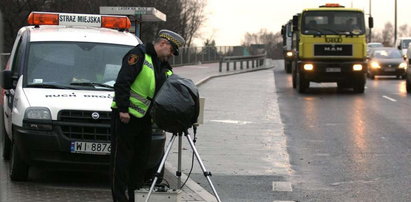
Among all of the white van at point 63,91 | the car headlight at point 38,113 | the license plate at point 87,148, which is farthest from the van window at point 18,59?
the license plate at point 87,148

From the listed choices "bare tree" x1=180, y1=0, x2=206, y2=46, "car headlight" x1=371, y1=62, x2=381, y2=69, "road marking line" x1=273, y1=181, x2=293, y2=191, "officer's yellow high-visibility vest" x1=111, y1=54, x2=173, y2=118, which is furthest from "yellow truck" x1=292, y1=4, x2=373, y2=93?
"bare tree" x1=180, y1=0, x2=206, y2=46

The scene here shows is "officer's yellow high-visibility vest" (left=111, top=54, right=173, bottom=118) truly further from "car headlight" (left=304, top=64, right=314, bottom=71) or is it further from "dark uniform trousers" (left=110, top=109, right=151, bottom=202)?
"car headlight" (left=304, top=64, right=314, bottom=71)

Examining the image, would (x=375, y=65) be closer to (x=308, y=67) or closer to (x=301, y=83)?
(x=301, y=83)

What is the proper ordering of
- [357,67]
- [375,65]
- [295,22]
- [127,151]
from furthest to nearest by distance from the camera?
[375,65] < [295,22] < [357,67] < [127,151]

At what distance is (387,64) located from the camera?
A: 123ft

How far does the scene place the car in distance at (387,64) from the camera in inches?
1474

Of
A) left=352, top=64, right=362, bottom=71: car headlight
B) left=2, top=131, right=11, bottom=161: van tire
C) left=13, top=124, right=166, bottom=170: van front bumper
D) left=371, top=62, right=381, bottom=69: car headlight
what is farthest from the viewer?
left=371, top=62, right=381, bottom=69: car headlight

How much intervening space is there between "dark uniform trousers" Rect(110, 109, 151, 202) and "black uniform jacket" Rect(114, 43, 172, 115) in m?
0.22

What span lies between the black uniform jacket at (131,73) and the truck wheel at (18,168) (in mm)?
2104

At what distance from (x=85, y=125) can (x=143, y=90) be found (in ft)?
4.68

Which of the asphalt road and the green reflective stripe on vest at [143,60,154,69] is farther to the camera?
the asphalt road

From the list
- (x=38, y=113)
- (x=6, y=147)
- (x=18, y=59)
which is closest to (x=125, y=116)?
(x=38, y=113)

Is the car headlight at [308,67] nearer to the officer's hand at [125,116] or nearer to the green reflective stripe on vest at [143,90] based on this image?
the green reflective stripe on vest at [143,90]

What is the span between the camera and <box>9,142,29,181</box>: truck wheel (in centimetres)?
838
